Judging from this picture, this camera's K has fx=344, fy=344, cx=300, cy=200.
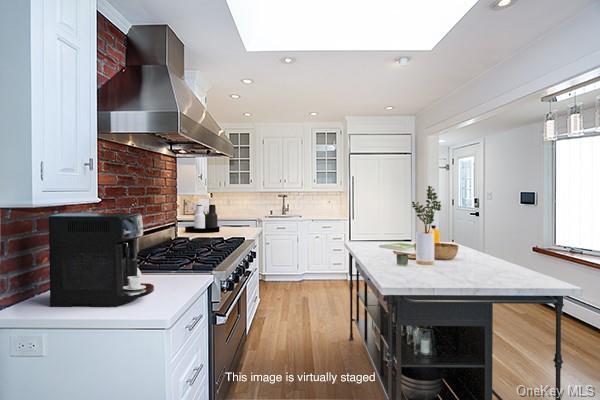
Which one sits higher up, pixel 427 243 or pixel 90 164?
pixel 90 164

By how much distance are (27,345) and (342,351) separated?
87.0 inches

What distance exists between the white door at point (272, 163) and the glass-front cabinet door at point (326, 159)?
54cm

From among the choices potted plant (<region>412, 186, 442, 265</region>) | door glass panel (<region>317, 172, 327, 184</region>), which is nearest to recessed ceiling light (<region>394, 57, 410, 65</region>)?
potted plant (<region>412, 186, 442, 265</region>)

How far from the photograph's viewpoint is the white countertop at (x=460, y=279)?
1.63 metres

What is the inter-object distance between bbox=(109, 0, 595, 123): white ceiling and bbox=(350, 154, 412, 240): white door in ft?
2.47

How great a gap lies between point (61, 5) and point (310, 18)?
1771 mm

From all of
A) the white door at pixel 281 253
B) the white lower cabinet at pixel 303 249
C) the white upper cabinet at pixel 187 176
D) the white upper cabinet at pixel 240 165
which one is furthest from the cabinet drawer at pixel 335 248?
the white upper cabinet at pixel 187 176

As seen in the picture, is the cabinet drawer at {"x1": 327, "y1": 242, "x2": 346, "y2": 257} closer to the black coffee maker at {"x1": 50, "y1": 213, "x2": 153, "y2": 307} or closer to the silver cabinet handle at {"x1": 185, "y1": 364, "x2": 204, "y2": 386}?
the silver cabinet handle at {"x1": 185, "y1": 364, "x2": 204, "y2": 386}

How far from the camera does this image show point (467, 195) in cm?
639

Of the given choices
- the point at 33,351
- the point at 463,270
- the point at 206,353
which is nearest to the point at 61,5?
the point at 33,351

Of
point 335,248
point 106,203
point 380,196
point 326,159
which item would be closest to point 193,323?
point 106,203

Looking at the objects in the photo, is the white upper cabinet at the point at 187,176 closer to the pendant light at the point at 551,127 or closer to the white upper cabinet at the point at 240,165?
the white upper cabinet at the point at 240,165

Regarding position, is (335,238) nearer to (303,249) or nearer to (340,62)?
(303,249)

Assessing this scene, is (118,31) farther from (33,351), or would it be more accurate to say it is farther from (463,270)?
(463,270)
